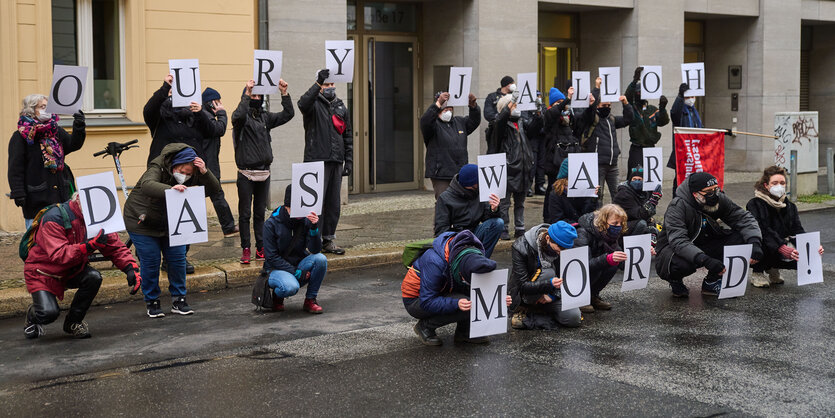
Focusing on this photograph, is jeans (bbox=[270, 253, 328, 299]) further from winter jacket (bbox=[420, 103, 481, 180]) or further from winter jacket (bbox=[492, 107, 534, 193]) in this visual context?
winter jacket (bbox=[492, 107, 534, 193])

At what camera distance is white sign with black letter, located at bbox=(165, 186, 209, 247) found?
27.7 feet

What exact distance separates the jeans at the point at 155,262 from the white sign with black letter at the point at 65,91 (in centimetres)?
166

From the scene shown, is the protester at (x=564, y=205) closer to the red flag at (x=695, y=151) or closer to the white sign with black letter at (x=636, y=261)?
the white sign with black letter at (x=636, y=261)

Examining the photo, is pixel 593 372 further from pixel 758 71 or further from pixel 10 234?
pixel 758 71

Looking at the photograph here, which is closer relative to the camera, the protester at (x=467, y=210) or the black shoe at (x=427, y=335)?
the black shoe at (x=427, y=335)

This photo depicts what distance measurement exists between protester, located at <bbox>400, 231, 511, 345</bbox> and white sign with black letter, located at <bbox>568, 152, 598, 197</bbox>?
3.65m

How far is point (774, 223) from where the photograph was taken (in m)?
10.0

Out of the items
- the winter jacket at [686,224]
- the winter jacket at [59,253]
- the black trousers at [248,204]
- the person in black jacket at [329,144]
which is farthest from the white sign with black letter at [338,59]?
the winter jacket at [59,253]

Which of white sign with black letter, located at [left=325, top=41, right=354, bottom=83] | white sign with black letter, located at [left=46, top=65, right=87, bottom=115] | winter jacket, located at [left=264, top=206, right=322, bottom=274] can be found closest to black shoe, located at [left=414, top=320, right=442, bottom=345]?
winter jacket, located at [left=264, top=206, right=322, bottom=274]

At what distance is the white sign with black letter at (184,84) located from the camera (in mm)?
10000

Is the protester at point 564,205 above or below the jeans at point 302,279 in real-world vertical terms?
above

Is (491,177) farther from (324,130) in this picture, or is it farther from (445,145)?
(445,145)

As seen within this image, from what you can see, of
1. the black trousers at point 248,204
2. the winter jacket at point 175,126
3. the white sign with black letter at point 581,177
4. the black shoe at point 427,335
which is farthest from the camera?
the white sign with black letter at point 581,177

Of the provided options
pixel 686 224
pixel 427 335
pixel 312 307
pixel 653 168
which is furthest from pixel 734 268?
pixel 312 307
